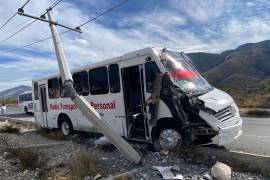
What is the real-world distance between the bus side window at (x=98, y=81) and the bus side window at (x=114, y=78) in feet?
1.03

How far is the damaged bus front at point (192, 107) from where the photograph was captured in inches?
351

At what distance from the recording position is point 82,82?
14.0m

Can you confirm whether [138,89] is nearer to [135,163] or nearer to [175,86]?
[175,86]

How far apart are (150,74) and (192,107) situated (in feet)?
6.09

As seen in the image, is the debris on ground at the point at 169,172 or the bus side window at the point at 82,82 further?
the bus side window at the point at 82,82

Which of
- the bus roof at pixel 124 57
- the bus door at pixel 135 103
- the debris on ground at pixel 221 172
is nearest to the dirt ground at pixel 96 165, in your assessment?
the debris on ground at pixel 221 172

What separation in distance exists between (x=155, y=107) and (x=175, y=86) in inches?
34.8

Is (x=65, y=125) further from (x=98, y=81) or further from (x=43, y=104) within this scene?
(x=98, y=81)

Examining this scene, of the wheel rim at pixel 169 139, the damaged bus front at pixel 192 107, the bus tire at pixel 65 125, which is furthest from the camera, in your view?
the bus tire at pixel 65 125

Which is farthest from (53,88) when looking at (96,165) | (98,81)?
(96,165)

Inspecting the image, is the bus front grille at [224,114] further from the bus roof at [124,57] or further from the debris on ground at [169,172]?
the bus roof at [124,57]

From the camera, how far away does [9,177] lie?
1008 centimetres

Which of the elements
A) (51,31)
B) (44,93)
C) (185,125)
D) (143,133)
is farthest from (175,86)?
(44,93)

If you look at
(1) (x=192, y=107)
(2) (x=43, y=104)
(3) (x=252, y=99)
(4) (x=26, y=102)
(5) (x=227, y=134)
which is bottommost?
(5) (x=227, y=134)
